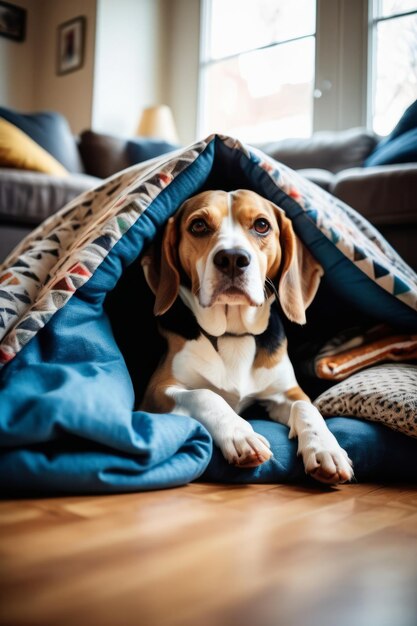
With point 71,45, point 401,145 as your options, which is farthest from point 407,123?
point 71,45

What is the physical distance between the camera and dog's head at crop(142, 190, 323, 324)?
4.98 feet

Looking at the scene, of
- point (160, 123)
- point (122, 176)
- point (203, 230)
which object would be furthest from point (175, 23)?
point (203, 230)

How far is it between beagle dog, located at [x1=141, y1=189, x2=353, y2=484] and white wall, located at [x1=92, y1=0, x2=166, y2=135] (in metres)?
4.26

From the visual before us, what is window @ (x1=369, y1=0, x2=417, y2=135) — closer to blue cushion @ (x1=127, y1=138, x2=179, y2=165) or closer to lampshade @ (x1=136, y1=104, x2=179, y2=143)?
blue cushion @ (x1=127, y1=138, x2=179, y2=165)

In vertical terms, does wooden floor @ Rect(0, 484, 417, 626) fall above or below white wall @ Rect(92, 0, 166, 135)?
below

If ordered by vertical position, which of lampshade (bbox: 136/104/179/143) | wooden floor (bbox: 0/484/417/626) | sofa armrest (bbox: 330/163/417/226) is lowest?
wooden floor (bbox: 0/484/417/626)

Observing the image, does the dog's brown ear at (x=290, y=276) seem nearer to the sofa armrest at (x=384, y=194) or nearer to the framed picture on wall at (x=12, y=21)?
the sofa armrest at (x=384, y=194)

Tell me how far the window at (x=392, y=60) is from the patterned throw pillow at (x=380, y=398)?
335 cm

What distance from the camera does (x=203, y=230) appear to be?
162cm

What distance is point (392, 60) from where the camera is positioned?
4434mm

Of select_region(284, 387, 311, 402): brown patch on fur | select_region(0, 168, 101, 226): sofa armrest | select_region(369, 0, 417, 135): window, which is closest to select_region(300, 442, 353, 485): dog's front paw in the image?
select_region(284, 387, 311, 402): brown patch on fur

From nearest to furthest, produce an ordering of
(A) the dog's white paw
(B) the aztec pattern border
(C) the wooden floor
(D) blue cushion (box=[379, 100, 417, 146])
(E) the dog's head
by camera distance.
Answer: (C) the wooden floor
(A) the dog's white paw
(B) the aztec pattern border
(E) the dog's head
(D) blue cushion (box=[379, 100, 417, 146])

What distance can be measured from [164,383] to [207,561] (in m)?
0.79

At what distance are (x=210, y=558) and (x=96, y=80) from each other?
17.8 ft
